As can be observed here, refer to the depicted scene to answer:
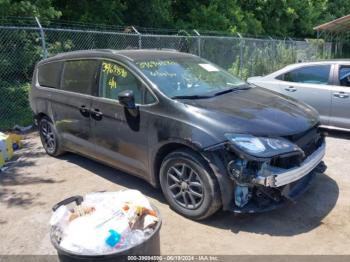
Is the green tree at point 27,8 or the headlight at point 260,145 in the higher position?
the green tree at point 27,8

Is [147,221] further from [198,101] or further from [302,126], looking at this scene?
[302,126]

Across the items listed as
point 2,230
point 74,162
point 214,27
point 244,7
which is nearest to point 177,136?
point 2,230

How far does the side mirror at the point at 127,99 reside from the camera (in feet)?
13.6

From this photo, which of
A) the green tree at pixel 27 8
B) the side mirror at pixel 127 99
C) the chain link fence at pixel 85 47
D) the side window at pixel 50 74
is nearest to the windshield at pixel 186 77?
the side mirror at pixel 127 99

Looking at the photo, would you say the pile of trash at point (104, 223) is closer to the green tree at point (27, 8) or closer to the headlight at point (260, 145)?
the headlight at point (260, 145)

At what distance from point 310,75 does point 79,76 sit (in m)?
4.27

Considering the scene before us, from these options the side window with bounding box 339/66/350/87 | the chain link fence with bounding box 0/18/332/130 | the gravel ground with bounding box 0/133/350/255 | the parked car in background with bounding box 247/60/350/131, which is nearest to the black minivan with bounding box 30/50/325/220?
the gravel ground with bounding box 0/133/350/255

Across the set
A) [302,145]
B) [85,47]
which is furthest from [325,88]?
[85,47]

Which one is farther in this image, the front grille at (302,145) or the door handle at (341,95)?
the door handle at (341,95)

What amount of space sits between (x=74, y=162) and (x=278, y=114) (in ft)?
10.8

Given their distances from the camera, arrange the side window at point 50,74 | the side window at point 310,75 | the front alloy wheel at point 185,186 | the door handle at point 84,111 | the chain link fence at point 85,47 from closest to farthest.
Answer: the front alloy wheel at point 185,186, the door handle at point 84,111, the side window at point 50,74, the side window at point 310,75, the chain link fence at point 85,47

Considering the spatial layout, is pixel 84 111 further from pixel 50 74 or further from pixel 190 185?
pixel 190 185

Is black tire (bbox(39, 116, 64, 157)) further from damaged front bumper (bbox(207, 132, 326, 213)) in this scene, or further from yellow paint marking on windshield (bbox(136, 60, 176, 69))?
damaged front bumper (bbox(207, 132, 326, 213))

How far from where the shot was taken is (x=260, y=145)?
11.9ft
